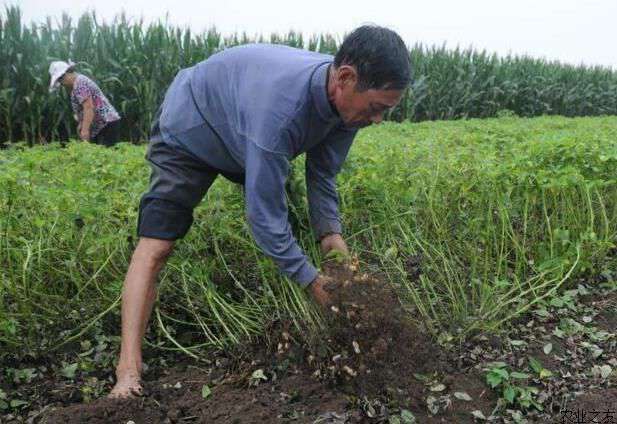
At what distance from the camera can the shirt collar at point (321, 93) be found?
82.4 inches

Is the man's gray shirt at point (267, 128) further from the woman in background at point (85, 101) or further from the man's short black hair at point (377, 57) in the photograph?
the woman in background at point (85, 101)

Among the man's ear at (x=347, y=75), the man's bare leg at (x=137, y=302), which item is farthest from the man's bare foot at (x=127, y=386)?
the man's ear at (x=347, y=75)

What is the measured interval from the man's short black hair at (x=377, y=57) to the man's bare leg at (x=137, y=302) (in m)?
1.01

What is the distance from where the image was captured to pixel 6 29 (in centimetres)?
880

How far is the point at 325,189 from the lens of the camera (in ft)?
8.83

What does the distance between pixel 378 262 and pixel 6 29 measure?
7.45 meters

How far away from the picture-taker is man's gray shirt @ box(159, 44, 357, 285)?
2049mm

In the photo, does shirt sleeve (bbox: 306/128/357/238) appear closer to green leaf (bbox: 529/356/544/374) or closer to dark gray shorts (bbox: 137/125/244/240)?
dark gray shorts (bbox: 137/125/244/240)

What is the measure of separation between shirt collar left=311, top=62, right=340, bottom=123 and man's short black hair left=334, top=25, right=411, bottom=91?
0.10m

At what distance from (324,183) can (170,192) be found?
0.61 meters

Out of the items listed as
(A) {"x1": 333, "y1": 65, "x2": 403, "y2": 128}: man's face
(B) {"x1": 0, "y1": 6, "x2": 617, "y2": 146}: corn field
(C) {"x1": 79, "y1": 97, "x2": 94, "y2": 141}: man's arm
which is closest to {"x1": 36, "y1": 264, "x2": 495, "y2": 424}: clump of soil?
(A) {"x1": 333, "y1": 65, "x2": 403, "y2": 128}: man's face

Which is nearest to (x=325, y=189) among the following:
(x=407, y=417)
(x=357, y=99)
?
(x=357, y=99)

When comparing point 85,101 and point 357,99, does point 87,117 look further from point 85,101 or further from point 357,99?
point 357,99

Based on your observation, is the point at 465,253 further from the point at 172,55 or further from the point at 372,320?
the point at 172,55
